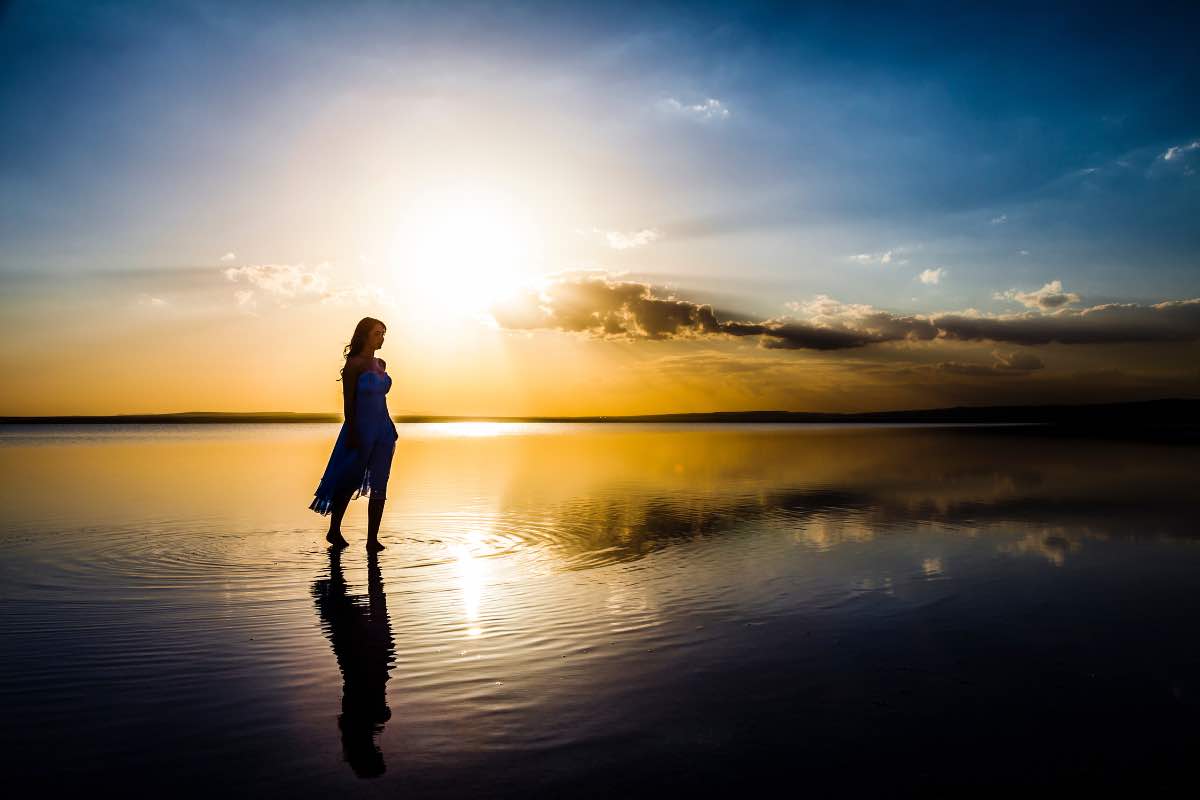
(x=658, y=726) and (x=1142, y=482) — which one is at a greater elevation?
(x=658, y=726)

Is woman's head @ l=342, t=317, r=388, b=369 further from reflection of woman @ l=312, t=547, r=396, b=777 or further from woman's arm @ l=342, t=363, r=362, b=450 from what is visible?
reflection of woman @ l=312, t=547, r=396, b=777

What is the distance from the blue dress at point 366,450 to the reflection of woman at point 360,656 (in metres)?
1.61

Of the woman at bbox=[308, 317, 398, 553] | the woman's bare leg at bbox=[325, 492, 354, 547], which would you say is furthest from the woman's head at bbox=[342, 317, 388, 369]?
the woman's bare leg at bbox=[325, 492, 354, 547]

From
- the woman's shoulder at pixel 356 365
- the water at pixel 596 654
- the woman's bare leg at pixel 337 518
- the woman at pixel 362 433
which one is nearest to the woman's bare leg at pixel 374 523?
the woman at pixel 362 433

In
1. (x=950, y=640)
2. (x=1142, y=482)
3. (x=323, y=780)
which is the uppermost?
(x=323, y=780)

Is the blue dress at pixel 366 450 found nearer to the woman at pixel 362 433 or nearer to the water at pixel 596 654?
the woman at pixel 362 433

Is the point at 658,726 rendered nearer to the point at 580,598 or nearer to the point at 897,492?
the point at 580,598

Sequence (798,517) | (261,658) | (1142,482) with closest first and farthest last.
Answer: (261,658)
(798,517)
(1142,482)

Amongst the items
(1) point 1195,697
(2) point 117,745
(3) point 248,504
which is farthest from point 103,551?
(1) point 1195,697

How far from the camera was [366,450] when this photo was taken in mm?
11133

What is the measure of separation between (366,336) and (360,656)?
5894 millimetres

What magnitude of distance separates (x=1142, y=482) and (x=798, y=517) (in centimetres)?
1356

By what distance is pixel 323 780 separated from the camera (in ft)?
13.2

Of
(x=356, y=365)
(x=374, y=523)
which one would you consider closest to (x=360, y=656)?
(x=374, y=523)
